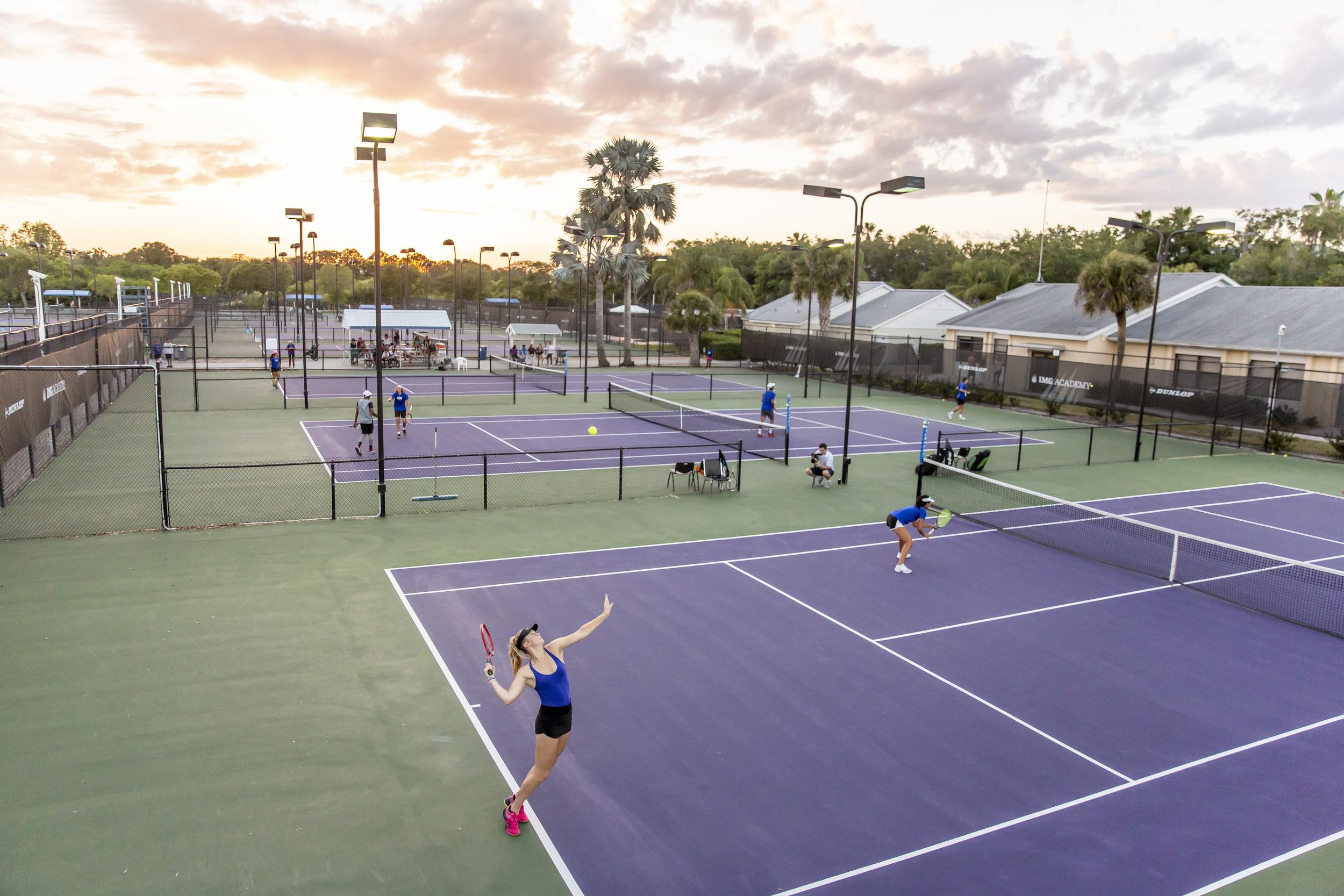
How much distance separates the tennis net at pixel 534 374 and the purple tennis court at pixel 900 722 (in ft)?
85.8

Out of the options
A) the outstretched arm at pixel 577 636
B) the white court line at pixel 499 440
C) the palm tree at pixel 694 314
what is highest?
the palm tree at pixel 694 314

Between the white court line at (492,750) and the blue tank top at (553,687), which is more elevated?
the blue tank top at (553,687)

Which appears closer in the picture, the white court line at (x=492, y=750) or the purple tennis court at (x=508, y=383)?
the white court line at (x=492, y=750)

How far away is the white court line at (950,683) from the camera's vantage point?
8.98 meters

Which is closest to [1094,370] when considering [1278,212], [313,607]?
[313,607]

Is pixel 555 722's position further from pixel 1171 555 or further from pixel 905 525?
pixel 1171 555

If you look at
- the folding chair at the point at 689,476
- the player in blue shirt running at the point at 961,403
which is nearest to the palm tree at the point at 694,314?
the player in blue shirt running at the point at 961,403

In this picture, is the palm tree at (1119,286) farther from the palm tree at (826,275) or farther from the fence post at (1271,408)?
the palm tree at (826,275)

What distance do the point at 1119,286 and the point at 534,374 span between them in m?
29.5

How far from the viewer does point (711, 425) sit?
30.3 metres

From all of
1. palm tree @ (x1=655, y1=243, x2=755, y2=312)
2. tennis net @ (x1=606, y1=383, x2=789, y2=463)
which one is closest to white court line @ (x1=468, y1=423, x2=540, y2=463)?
tennis net @ (x1=606, y1=383, x2=789, y2=463)

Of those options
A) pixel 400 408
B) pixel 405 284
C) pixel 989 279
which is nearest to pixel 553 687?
pixel 400 408

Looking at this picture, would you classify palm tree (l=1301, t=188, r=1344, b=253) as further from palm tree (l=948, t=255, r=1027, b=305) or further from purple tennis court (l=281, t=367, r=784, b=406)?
purple tennis court (l=281, t=367, r=784, b=406)

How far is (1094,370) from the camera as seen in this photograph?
3894 centimetres
